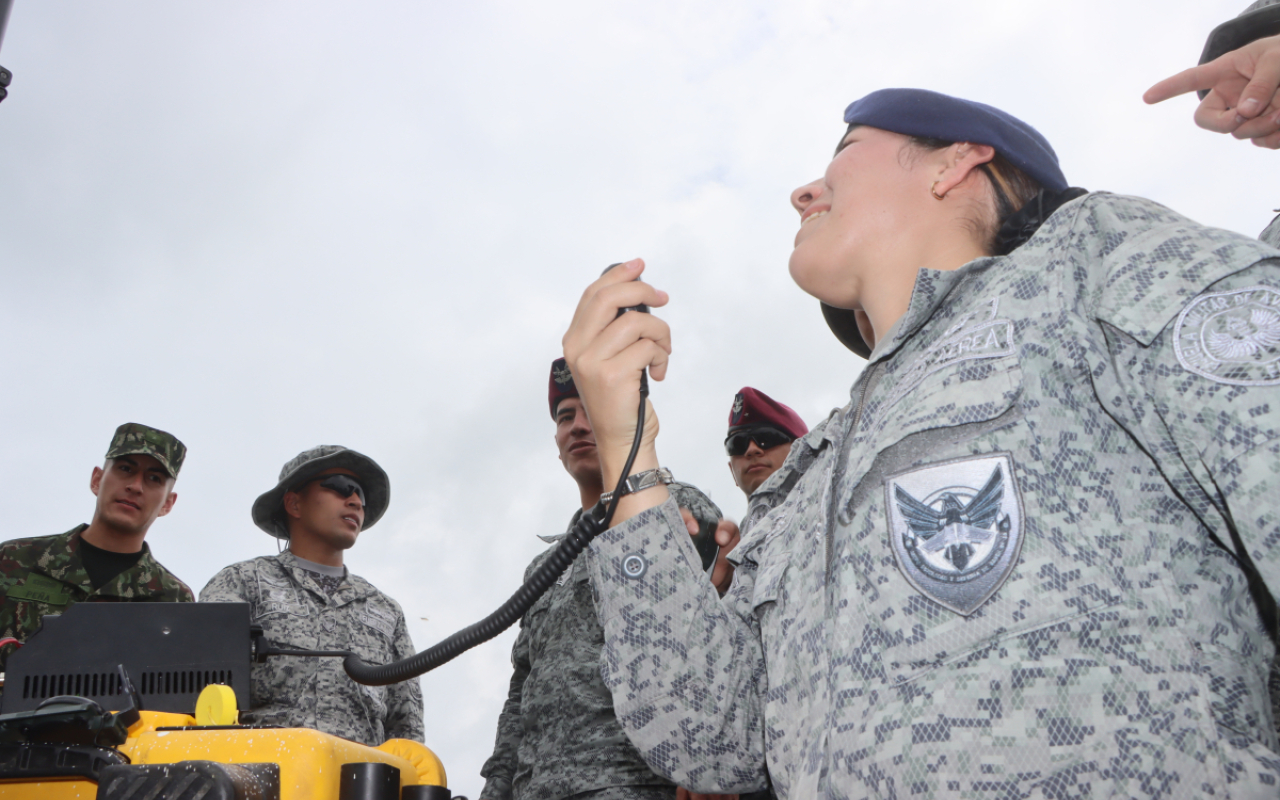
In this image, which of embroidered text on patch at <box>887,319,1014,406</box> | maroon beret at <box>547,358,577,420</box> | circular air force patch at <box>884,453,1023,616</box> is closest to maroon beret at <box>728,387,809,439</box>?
maroon beret at <box>547,358,577,420</box>

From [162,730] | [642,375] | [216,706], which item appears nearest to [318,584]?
[216,706]

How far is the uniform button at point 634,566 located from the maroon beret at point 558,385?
10.1 feet

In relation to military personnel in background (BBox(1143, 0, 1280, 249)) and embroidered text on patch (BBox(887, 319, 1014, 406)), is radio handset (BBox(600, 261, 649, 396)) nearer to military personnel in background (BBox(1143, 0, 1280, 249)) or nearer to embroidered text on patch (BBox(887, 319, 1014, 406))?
embroidered text on patch (BBox(887, 319, 1014, 406))

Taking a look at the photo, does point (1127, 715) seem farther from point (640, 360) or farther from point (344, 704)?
point (344, 704)

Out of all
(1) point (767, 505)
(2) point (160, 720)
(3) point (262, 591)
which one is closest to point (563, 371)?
(3) point (262, 591)

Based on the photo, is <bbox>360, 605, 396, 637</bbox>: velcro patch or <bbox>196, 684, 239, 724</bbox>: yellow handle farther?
<bbox>360, 605, 396, 637</bbox>: velcro patch

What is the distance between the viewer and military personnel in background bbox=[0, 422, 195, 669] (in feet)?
15.3

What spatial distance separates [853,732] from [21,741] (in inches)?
48.1

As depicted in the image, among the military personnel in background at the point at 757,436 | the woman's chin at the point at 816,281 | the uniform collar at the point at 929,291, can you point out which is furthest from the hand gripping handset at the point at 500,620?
the military personnel in background at the point at 757,436

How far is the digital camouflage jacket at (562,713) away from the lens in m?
3.35

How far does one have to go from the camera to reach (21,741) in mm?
1370

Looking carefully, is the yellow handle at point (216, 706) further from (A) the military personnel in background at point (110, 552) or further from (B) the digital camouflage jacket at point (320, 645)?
(A) the military personnel in background at point (110, 552)

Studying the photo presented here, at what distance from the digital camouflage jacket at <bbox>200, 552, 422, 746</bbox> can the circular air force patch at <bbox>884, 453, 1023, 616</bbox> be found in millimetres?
3448

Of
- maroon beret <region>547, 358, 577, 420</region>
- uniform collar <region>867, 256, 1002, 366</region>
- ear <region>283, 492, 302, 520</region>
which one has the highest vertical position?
maroon beret <region>547, 358, 577, 420</region>
